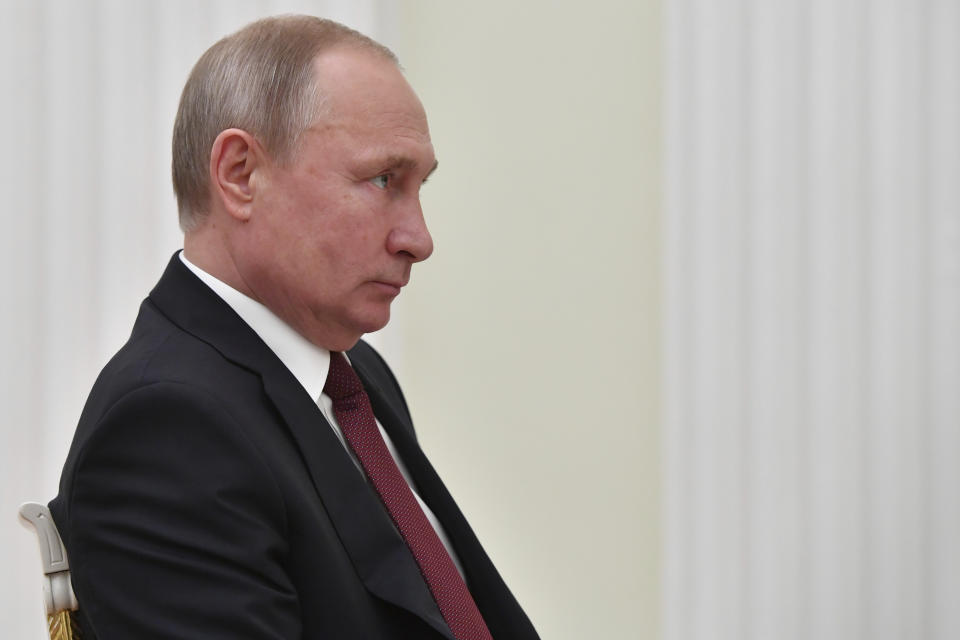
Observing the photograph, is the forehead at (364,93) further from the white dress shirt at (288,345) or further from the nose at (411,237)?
the white dress shirt at (288,345)

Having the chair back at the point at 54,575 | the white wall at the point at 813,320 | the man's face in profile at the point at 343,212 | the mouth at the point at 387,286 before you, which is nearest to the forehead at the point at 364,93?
the man's face in profile at the point at 343,212

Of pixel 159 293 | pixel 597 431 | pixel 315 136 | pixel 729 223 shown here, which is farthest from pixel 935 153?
pixel 159 293

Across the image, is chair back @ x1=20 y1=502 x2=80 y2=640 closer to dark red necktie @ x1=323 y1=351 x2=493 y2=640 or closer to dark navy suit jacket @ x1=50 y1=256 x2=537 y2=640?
dark navy suit jacket @ x1=50 y1=256 x2=537 y2=640

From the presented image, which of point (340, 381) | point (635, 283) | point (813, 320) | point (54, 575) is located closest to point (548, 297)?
point (635, 283)

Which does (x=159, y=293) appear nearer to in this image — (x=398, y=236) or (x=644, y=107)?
(x=398, y=236)

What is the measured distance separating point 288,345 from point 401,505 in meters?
0.25

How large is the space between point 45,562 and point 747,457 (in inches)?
62.6

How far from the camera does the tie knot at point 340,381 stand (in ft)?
4.34

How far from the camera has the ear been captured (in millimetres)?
1214

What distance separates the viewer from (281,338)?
127 centimetres

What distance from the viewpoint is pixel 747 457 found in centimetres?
229

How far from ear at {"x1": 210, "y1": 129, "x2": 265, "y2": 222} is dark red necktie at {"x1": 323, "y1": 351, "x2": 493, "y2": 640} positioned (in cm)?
25

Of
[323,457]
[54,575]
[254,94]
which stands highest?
[254,94]

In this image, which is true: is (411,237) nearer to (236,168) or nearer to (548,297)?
(236,168)
